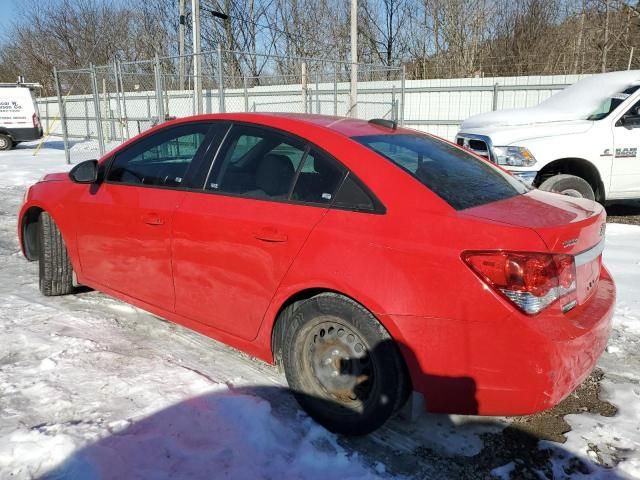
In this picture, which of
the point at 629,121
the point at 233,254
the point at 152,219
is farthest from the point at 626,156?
the point at 152,219

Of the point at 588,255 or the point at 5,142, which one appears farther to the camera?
the point at 5,142

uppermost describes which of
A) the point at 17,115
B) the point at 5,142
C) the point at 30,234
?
the point at 17,115

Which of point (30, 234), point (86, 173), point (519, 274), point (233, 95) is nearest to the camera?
point (519, 274)

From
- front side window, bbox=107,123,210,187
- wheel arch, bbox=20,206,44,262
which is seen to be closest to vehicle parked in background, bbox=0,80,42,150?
wheel arch, bbox=20,206,44,262

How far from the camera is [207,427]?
262 centimetres

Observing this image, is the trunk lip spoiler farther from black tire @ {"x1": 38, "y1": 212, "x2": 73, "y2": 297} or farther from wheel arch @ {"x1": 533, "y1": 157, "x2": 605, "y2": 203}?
wheel arch @ {"x1": 533, "y1": 157, "x2": 605, "y2": 203}

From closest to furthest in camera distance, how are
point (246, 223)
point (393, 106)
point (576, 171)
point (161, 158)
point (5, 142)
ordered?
point (246, 223), point (161, 158), point (576, 171), point (393, 106), point (5, 142)

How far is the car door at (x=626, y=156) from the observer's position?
21.2 feet

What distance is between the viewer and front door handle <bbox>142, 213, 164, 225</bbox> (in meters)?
3.20

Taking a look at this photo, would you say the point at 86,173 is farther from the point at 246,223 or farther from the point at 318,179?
the point at 318,179

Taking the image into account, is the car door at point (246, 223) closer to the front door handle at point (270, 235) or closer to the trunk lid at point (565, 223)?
the front door handle at point (270, 235)

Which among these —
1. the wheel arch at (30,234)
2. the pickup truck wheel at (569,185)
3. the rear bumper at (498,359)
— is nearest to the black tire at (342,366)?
the rear bumper at (498,359)

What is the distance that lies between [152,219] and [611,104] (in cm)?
617

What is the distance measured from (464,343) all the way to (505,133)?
497 cm
